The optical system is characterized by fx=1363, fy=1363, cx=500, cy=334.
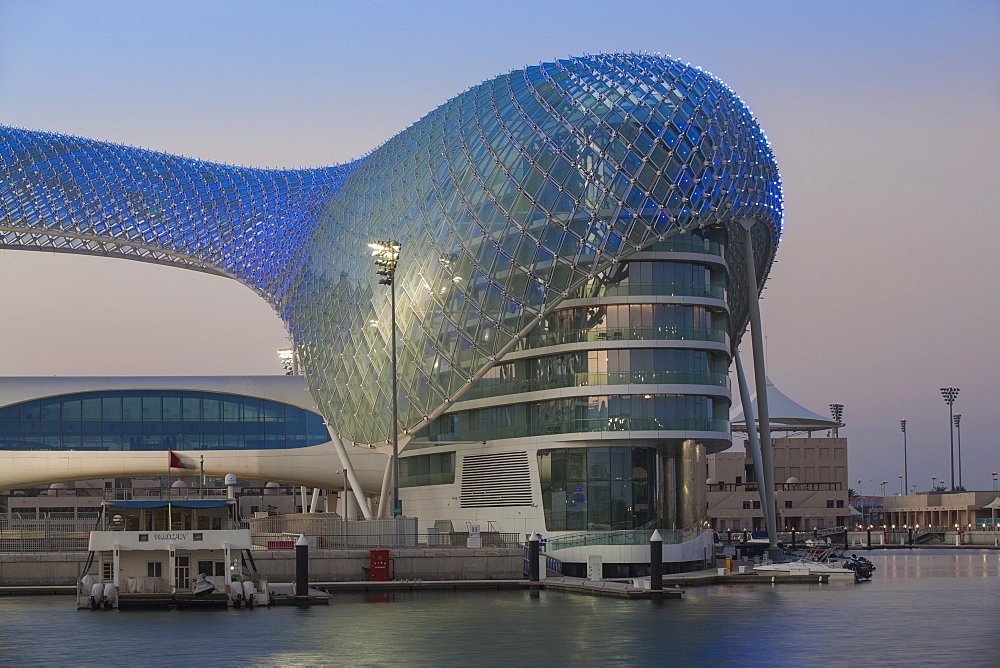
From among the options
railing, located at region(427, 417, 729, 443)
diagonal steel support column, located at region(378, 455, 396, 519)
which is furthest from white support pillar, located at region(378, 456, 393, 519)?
railing, located at region(427, 417, 729, 443)

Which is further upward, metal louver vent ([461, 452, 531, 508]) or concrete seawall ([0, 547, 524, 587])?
metal louver vent ([461, 452, 531, 508])

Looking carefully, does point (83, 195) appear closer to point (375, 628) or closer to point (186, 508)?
point (186, 508)

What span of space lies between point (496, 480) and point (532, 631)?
31.2m

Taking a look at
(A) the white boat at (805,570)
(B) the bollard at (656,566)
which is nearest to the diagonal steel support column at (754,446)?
(A) the white boat at (805,570)

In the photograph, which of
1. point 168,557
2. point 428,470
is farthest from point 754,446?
point 168,557

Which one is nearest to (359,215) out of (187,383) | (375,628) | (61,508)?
(187,383)

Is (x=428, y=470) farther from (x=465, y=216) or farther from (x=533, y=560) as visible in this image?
(x=533, y=560)

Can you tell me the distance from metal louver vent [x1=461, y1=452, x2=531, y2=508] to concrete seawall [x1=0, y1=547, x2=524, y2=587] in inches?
370

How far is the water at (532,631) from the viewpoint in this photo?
31.0 meters

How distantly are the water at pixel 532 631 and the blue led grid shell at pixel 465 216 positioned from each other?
16.5 metres

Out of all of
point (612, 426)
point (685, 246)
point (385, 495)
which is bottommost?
point (385, 495)

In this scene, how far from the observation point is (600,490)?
64500 mm

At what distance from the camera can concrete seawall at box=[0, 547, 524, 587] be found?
52.8 metres

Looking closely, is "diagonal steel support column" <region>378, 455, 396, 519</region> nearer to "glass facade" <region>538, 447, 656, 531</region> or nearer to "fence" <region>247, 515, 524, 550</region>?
"fence" <region>247, 515, 524, 550</region>
